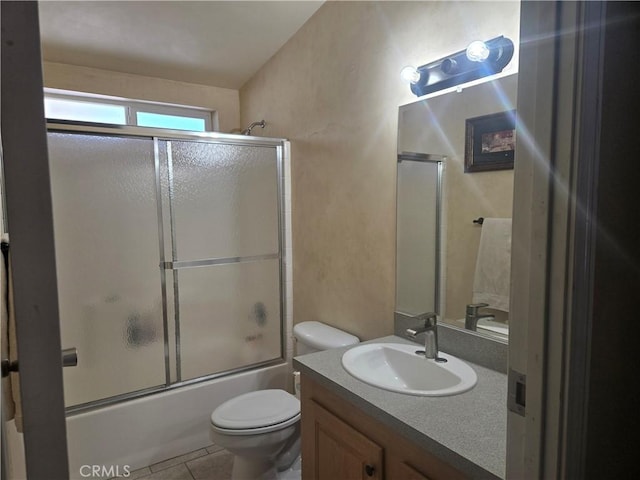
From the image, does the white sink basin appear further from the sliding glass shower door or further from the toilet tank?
the sliding glass shower door

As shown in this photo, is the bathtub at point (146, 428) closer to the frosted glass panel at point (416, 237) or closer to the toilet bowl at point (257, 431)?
the toilet bowl at point (257, 431)

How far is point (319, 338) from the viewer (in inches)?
86.3

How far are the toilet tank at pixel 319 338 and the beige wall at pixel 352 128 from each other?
2.6 inches

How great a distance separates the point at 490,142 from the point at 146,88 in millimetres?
2430

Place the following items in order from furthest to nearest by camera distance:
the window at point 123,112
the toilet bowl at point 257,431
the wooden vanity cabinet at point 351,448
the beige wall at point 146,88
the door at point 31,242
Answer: the window at point 123,112
the beige wall at point 146,88
the toilet bowl at point 257,431
the wooden vanity cabinet at point 351,448
the door at point 31,242

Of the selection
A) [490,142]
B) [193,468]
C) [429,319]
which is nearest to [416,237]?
[429,319]

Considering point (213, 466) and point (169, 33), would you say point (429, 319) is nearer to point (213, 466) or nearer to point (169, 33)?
point (213, 466)

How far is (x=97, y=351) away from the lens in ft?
7.25

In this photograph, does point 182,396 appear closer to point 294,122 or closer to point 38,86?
point 294,122

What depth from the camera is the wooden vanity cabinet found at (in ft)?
3.66

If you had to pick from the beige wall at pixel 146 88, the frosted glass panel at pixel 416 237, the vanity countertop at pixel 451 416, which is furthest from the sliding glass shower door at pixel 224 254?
the vanity countertop at pixel 451 416

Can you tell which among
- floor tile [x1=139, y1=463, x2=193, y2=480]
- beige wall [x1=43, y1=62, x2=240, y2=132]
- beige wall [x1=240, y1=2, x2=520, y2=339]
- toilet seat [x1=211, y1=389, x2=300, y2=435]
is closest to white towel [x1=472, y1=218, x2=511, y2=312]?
beige wall [x1=240, y1=2, x2=520, y2=339]

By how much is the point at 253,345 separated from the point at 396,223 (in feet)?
4.57

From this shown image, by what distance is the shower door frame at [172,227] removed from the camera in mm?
2163
